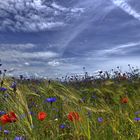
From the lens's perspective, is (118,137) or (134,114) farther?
(134,114)

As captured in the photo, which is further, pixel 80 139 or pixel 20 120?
pixel 80 139

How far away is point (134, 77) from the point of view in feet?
33.1

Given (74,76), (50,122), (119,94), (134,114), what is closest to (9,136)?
(50,122)

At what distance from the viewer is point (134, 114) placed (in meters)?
4.20

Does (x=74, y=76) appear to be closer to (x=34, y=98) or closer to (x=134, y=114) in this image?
(x=34, y=98)

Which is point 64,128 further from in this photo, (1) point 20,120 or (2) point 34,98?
(2) point 34,98

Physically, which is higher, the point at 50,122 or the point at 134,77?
the point at 134,77

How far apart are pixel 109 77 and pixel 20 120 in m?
8.48

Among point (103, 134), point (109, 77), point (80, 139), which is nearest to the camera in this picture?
point (80, 139)

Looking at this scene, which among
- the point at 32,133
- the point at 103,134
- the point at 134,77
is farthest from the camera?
the point at 134,77

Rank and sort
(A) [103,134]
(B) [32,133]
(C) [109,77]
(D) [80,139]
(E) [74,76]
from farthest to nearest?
(E) [74,76]
(C) [109,77]
(A) [103,134]
(D) [80,139]
(B) [32,133]

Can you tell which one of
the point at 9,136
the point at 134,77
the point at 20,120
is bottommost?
the point at 9,136

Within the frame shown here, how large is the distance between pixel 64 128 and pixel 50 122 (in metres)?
0.20

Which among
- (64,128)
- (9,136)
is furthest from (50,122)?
(9,136)
